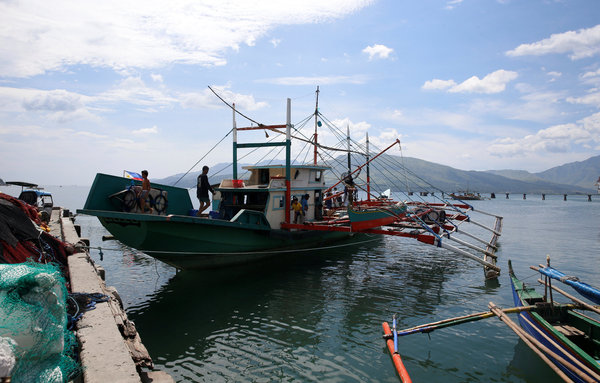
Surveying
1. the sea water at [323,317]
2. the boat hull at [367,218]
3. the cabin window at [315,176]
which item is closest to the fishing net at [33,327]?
the sea water at [323,317]

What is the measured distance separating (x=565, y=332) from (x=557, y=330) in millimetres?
678

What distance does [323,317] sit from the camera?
11.5 meters

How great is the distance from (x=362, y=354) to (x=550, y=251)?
22328 millimetres

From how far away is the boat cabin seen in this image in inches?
680

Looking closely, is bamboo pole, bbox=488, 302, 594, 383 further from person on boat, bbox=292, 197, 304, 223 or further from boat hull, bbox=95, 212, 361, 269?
person on boat, bbox=292, 197, 304, 223

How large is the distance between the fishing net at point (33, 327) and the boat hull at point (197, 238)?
307 inches

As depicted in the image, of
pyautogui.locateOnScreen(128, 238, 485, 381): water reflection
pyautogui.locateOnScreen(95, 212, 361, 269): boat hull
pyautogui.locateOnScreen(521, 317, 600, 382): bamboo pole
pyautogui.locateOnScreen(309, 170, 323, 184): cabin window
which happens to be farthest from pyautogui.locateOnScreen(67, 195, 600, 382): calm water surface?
pyautogui.locateOnScreen(309, 170, 323, 184): cabin window

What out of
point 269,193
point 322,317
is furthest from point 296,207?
point 322,317

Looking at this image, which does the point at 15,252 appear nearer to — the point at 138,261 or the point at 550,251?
the point at 138,261

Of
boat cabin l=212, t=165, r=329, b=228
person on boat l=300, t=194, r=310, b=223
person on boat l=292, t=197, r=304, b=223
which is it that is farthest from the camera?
person on boat l=300, t=194, r=310, b=223

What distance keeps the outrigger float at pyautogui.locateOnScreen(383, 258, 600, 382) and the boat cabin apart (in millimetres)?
9251

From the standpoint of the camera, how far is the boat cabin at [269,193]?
17259 mm

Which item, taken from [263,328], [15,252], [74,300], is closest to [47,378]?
[74,300]

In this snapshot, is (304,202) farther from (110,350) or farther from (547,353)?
(110,350)
